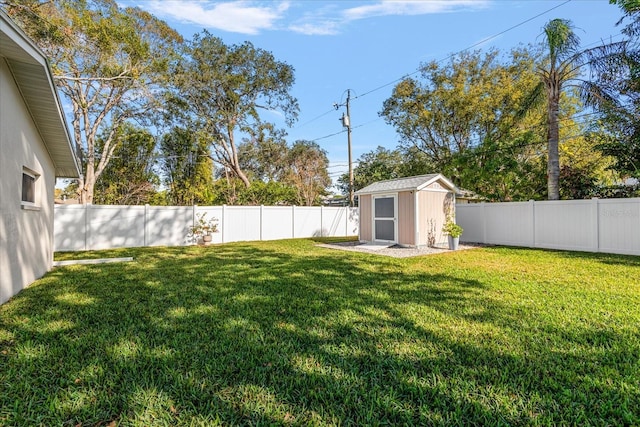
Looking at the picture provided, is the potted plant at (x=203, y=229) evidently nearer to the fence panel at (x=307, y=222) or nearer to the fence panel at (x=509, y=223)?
the fence panel at (x=307, y=222)

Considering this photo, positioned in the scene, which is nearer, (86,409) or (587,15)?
(86,409)

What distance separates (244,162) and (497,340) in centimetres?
2477

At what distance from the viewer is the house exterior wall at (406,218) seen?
10019mm

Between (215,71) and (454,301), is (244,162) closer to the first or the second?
(215,71)

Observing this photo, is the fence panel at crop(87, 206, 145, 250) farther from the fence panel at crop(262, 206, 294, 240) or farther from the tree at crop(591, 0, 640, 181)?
the tree at crop(591, 0, 640, 181)

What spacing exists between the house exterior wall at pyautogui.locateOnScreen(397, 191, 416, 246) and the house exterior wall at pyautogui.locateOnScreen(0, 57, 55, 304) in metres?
9.15

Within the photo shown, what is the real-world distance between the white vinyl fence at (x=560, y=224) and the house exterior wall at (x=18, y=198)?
42.1ft

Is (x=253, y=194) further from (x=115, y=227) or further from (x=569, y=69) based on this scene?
(x=569, y=69)

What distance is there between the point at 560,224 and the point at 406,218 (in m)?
4.68

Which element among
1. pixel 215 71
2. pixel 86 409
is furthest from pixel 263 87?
pixel 86 409

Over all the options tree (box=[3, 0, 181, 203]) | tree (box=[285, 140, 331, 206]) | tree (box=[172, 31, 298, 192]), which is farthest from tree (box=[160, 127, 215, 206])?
tree (box=[285, 140, 331, 206])

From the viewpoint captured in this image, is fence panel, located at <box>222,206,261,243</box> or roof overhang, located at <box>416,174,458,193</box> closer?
roof overhang, located at <box>416,174,458,193</box>

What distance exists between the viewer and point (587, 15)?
998cm

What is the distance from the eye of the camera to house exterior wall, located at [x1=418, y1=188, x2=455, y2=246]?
1012 cm
